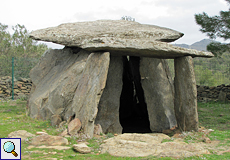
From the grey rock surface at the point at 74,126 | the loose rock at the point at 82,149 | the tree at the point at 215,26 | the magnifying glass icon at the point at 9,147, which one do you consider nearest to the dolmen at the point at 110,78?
the grey rock surface at the point at 74,126

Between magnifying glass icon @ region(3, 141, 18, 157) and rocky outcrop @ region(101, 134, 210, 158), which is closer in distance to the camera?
magnifying glass icon @ region(3, 141, 18, 157)

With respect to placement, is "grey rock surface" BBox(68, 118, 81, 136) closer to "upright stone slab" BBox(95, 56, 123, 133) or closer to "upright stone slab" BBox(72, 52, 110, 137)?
"upright stone slab" BBox(72, 52, 110, 137)

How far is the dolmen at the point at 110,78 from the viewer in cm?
696

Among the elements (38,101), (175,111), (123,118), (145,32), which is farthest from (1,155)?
(123,118)

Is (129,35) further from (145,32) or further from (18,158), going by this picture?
(18,158)

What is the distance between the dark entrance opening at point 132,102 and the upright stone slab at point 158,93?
4.22ft

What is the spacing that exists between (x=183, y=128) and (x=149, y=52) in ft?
8.61

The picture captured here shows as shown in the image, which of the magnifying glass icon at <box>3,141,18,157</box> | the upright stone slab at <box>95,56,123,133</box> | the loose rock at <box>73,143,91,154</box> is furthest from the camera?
the upright stone slab at <box>95,56,123,133</box>

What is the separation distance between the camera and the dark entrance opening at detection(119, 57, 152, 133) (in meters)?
10.4

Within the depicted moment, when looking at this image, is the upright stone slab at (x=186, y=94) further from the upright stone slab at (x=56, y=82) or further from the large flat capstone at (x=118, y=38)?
the upright stone slab at (x=56, y=82)

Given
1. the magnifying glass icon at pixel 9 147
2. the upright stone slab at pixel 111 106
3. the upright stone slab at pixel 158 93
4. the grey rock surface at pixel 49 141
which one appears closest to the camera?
the magnifying glass icon at pixel 9 147

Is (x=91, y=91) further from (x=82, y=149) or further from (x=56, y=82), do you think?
(x=56, y=82)

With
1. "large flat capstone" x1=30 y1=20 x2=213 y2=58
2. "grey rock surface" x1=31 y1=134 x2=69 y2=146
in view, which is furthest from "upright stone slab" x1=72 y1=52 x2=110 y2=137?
"grey rock surface" x1=31 y1=134 x2=69 y2=146

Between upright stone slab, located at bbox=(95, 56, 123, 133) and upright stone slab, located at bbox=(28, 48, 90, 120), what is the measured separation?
3.51 ft
